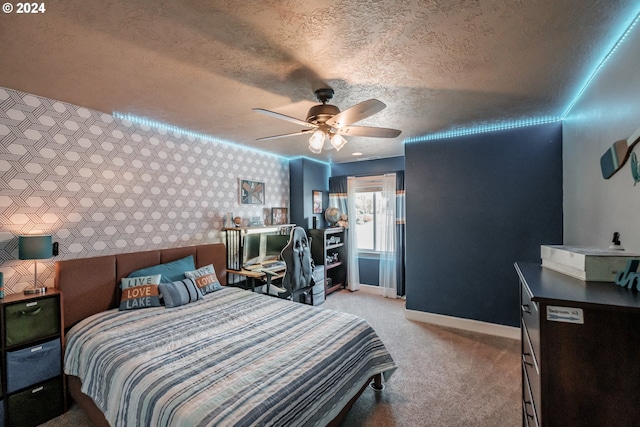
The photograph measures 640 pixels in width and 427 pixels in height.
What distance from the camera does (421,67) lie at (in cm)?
189

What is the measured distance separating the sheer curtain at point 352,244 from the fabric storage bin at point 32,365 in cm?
421

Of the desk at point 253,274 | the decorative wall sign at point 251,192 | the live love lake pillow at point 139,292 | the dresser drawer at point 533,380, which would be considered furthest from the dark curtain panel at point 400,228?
the live love lake pillow at point 139,292

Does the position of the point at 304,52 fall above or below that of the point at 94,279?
above

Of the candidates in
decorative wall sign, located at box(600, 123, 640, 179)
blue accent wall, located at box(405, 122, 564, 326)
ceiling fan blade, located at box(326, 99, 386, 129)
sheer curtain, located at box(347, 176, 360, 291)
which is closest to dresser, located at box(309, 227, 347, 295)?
sheer curtain, located at box(347, 176, 360, 291)

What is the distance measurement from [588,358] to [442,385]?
1.74 meters

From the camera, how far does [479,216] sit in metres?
3.45

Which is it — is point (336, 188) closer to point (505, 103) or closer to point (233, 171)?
point (233, 171)

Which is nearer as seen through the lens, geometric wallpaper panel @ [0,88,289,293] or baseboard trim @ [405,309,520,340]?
geometric wallpaper panel @ [0,88,289,293]

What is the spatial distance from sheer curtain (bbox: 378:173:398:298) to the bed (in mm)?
2793

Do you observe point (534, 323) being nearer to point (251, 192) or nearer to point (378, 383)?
point (378, 383)

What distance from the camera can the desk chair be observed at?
10.8 ft

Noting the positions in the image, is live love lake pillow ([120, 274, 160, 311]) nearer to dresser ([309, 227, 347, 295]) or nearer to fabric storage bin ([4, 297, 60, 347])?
fabric storage bin ([4, 297, 60, 347])

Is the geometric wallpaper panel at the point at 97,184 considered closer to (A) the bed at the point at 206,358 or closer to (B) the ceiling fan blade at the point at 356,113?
(A) the bed at the point at 206,358

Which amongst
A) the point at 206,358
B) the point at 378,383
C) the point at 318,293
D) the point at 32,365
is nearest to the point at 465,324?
the point at 378,383
